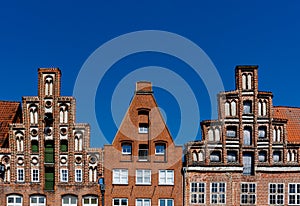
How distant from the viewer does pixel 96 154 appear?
34.9 metres

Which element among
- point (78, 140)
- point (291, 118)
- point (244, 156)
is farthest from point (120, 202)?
point (291, 118)

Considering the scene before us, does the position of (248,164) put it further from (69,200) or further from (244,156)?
(69,200)

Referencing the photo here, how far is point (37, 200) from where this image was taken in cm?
3481

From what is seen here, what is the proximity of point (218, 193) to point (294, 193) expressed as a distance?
5417 millimetres

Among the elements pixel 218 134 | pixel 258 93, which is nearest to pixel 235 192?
pixel 218 134

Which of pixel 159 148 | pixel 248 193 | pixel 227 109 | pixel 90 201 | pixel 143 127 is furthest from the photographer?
pixel 227 109

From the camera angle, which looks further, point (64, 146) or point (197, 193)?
point (64, 146)

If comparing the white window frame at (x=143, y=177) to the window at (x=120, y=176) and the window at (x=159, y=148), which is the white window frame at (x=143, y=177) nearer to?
the window at (x=120, y=176)

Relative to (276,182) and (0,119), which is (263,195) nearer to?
(276,182)

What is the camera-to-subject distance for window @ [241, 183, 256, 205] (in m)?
34.7

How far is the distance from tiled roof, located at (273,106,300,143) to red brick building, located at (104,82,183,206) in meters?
8.94

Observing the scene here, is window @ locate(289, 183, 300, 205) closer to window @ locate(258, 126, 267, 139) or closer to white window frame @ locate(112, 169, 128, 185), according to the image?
window @ locate(258, 126, 267, 139)

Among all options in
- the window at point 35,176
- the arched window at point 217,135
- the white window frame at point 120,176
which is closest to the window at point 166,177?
the white window frame at point 120,176

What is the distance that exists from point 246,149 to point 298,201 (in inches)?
202
